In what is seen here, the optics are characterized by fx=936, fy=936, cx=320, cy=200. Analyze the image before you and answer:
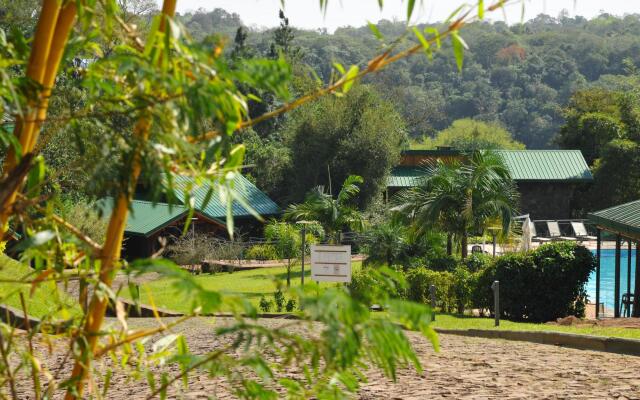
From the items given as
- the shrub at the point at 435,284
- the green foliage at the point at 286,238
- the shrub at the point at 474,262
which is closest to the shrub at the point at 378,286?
the shrub at the point at 435,284

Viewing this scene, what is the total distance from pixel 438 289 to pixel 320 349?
13.5 m

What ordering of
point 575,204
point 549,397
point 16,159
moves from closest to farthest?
point 16,159 < point 549,397 < point 575,204

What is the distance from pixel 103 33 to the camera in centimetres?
234

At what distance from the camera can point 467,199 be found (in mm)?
19438

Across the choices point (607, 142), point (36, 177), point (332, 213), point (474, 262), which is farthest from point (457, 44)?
point (607, 142)

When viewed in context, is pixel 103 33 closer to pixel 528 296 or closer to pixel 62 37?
pixel 62 37

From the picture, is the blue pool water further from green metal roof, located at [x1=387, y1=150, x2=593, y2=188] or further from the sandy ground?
the sandy ground

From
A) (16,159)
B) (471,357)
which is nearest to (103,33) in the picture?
(16,159)

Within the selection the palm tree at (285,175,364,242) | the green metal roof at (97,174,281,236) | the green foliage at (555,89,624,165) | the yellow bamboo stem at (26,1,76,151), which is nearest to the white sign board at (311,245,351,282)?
the palm tree at (285,175,364,242)

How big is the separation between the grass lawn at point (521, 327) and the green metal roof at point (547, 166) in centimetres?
2546

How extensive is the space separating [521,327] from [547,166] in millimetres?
28644

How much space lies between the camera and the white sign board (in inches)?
585

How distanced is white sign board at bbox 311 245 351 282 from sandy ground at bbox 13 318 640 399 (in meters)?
5.42

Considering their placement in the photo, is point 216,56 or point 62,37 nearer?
point 216,56
